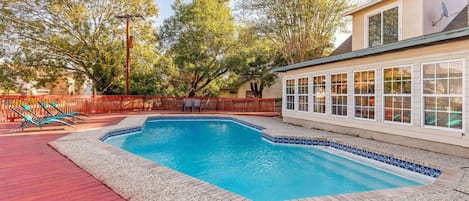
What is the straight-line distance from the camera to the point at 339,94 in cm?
843

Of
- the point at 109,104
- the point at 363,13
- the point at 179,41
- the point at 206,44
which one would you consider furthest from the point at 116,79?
the point at 363,13

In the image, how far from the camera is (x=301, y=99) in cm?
1042

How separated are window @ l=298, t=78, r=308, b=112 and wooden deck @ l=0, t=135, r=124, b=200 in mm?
8249

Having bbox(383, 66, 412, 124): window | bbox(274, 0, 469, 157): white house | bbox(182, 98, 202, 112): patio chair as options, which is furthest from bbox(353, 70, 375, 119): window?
bbox(182, 98, 202, 112): patio chair

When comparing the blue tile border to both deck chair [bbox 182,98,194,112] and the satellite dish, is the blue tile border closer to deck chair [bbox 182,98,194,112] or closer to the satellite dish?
the satellite dish

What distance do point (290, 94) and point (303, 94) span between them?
992mm

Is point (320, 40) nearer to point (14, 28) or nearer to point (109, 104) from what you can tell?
point (109, 104)

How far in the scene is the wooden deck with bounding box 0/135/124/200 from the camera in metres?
3.01

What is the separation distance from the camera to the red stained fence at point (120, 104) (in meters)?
9.92

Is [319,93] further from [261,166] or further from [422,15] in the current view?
[261,166]

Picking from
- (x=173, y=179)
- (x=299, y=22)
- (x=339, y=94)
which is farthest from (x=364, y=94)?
(x=299, y=22)

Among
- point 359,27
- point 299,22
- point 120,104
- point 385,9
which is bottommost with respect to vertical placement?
point 120,104

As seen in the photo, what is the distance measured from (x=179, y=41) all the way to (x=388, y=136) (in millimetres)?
15329

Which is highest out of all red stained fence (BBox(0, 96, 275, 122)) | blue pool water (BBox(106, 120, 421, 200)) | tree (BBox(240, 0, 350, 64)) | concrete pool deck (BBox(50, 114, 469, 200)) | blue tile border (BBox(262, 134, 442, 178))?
tree (BBox(240, 0, 350, 64))
